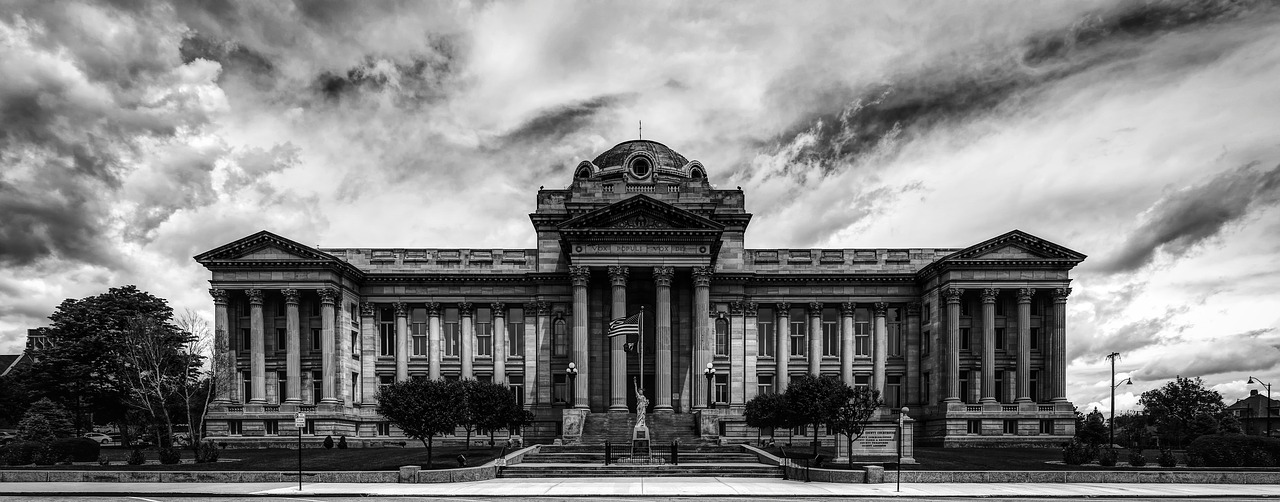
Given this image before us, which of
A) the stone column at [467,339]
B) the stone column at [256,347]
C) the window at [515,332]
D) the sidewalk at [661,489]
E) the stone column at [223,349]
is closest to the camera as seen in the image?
the sidewalk at [661,489]

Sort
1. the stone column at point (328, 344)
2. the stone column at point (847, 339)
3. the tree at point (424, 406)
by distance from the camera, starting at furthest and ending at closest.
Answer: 1. the stone column at point (847, 339)
2. the stone column at point (328, 344)
3. the tree at point (424, 406)

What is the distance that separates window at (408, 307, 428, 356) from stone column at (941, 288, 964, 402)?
35032 millimetres

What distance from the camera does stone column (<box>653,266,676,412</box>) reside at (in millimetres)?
59125

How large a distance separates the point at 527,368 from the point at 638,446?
23.0 metres

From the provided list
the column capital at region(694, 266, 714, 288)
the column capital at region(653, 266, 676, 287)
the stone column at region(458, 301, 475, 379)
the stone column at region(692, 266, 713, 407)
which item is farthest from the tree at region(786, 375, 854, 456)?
the stone column at region(458, 301, 475, 379)

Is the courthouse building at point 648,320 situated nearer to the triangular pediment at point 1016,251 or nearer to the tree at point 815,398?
the triangular pediment at point 1016,251

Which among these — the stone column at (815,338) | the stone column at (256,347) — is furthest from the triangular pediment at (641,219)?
the stone column at (256,347)

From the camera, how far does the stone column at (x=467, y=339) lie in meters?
66.9

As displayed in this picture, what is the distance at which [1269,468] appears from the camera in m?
38.6

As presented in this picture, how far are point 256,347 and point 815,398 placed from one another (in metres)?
36.1

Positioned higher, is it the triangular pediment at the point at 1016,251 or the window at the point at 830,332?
the triangular pediment at the point at 1016,251

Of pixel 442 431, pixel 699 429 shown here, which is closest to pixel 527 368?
pixel 699 429

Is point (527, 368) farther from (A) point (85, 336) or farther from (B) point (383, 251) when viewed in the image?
(A) point (85, 336)

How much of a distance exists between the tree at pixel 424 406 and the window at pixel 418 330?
21.4 metres
